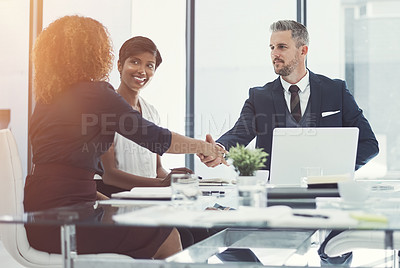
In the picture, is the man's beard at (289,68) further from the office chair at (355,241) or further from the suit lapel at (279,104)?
the office chair at (355,241)

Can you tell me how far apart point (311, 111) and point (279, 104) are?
201 millimetres

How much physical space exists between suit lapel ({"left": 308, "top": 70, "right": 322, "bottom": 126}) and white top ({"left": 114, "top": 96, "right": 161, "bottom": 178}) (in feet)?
3.29

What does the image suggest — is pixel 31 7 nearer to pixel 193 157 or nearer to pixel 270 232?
pixel 193 157

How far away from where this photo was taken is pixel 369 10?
5.62 m

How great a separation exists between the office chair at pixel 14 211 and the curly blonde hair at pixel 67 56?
0.74 ft

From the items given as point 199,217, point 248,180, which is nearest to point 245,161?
point 248,180

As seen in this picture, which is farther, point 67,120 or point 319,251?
point 319,251

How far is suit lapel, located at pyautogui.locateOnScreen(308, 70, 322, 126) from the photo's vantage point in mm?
3326

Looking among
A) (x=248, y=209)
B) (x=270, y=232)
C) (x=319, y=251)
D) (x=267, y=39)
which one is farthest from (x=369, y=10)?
(x=248, y=209)

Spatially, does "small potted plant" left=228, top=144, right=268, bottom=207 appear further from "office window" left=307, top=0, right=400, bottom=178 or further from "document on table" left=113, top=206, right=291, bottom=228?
"office window" left=307, top=0, right=400, bottom=178

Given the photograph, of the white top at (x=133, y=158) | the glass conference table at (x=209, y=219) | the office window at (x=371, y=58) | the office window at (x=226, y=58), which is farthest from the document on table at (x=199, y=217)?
the office window at (x=371, y=58)

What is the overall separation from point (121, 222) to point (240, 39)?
4358mm

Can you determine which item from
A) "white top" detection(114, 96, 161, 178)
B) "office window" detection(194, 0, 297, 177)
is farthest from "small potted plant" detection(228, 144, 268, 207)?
"office window" detection(194, 0, 297, 177)

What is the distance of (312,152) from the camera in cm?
233
